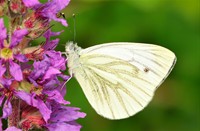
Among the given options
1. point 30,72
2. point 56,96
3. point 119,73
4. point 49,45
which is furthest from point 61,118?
point 119,73

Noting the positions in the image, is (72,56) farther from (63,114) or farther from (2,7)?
(2,7)

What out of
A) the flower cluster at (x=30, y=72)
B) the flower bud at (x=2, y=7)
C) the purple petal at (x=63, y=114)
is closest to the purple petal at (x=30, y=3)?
the flower cluster at (x=30, y=72)

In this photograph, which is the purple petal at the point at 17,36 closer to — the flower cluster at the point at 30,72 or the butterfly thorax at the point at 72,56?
the flower cluster at the point at 30,72

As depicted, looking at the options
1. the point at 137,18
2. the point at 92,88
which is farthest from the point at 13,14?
the point at 137,18

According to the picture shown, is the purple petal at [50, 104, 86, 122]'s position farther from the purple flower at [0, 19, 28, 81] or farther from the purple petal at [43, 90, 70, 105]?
the purple flower at [0, 19, 28, 81]

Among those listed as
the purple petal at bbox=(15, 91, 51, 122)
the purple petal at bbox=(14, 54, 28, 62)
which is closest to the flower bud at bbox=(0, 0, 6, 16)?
the purple petal at bbox=(14, 54, 28, 62)

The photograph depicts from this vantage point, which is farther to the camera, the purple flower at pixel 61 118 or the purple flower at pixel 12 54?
the purple flower at pixel 61 118

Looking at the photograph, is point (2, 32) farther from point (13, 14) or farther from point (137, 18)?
point (137, 18)
